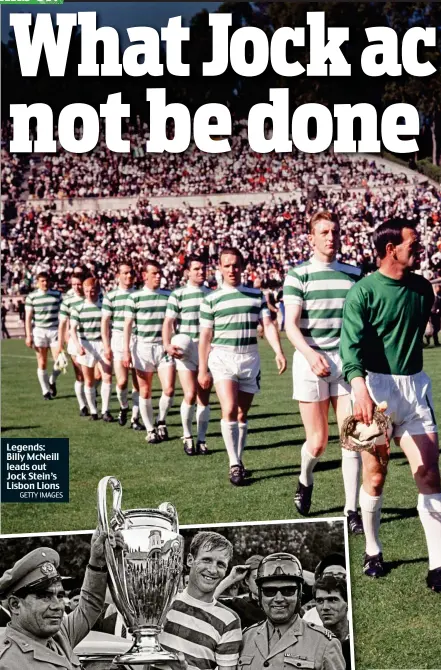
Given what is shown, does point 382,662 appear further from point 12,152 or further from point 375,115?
point 12,152

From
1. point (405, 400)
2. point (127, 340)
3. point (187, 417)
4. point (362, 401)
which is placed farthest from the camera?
point (127, 340)

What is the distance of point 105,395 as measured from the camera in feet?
21.8

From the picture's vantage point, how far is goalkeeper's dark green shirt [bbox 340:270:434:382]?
5871 millimetres

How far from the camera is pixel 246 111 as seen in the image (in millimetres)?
6062

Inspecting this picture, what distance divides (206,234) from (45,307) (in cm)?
106

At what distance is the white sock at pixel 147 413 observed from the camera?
650cm

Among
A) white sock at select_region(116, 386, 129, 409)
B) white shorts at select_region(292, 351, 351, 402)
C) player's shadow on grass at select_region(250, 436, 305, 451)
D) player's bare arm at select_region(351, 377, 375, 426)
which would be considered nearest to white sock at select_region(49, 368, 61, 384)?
white sock at select_region(116, 386, 129, 409)

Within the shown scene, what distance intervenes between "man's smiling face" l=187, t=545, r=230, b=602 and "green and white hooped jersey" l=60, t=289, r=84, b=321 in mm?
1792

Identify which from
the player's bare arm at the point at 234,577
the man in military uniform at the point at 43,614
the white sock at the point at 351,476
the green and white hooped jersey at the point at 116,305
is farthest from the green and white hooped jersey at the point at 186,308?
the man in military uniform at the point at 43,614

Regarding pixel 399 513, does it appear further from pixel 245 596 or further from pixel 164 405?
pixel 164 405

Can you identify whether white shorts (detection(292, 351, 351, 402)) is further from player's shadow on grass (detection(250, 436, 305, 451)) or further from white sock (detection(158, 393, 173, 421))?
white sock (detection(158, 393, 173, 421))

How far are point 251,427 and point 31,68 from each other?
7.12 feet

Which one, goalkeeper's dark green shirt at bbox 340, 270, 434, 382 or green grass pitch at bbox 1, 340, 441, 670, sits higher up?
goalkeeper's dark green shirt at bbox 340, 270, 434, 382

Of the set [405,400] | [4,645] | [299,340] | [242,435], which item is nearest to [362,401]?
[405,400]
